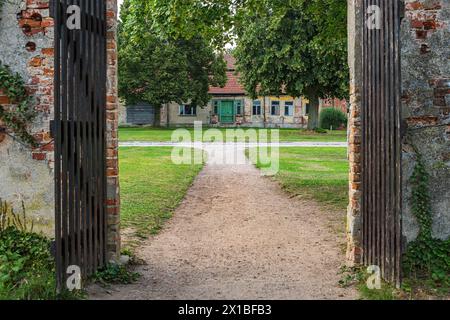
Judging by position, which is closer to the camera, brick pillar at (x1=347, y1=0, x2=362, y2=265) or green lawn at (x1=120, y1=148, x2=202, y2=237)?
brick pillar at (x1=347, y1=0, x2=362, y2=265)

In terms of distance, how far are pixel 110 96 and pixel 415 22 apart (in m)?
3.64

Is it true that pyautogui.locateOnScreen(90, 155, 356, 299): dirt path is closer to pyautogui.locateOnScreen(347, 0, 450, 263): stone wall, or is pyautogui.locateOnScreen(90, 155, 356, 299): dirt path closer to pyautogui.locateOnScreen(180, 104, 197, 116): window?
pyautogui.locateOnScreen(347, 0, 450, 263): stone wall

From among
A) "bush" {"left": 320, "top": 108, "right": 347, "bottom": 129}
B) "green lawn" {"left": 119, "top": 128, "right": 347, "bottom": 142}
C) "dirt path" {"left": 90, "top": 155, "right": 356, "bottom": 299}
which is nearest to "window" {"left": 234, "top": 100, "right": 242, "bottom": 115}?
"bush" {"left": 320, "top": 108, "right": 347, "bottom": 129}

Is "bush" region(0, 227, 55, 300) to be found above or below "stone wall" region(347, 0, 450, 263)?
below

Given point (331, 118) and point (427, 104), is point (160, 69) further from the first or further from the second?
point (427, 104)

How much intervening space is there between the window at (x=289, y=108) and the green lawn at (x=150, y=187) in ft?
90.6

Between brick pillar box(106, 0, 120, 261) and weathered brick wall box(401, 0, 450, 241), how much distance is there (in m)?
3.37

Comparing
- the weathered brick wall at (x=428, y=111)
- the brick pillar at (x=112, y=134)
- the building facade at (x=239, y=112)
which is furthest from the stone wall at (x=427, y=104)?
the building facade at (x=239, y=112)

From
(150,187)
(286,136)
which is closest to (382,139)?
(150,187)

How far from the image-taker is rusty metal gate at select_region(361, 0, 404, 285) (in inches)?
209

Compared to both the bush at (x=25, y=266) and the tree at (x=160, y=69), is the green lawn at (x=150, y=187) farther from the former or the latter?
the tree at (x=160, y=69)

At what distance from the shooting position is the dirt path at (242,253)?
541 cm

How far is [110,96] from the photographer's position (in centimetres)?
595

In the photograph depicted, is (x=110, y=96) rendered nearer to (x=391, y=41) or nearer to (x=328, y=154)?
(x=391, y=41)
